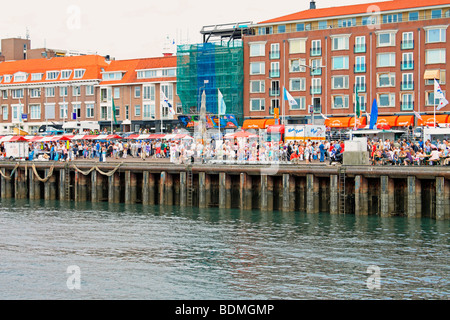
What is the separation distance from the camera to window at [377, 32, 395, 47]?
88.9 metres

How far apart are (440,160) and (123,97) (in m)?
72.6

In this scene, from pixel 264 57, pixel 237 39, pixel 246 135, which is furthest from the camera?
pixel 237 39

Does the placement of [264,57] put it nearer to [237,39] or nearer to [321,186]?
[237,39]

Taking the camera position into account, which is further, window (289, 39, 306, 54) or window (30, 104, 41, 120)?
window (30, 104, 41, 120)

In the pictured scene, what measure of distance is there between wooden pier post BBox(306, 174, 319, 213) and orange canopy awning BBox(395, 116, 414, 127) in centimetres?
4314

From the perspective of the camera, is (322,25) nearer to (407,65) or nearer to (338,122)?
(407,65)

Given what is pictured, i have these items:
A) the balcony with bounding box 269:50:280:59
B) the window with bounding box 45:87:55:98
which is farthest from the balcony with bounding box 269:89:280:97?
the window with bounding box 45:87:55:98

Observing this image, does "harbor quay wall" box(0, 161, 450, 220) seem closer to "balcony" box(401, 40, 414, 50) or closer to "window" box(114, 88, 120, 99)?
"balcony" box(401, 40, 414, 50)

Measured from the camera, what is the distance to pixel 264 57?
96875 mm

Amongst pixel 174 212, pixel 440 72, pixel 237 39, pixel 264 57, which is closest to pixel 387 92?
pixel 440 72

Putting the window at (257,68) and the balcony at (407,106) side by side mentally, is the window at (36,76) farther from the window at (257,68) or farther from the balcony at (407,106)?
the balcony at (407,106)

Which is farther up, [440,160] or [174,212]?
[440,160]

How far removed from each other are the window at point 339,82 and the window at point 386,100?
187 inches
